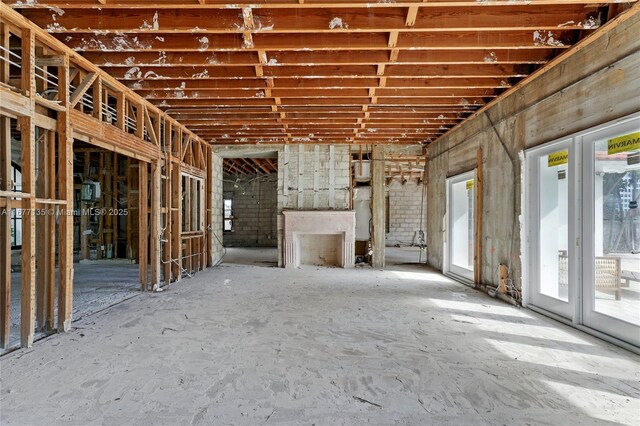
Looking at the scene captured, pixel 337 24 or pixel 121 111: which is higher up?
pixel 337 24

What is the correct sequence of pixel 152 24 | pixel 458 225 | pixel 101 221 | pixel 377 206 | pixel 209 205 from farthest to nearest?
pixel 101 221 → pixel 377 206 → pixel 209 205 → pixel 458 225 → pixel 152 24

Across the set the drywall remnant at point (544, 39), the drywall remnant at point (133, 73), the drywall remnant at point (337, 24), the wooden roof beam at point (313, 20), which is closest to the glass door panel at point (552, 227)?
the drywall remnant at point (544, 39)

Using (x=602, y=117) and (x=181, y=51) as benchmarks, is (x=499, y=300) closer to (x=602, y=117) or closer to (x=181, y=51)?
(x=602, y=117)

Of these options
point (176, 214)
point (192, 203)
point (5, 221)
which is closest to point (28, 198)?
point (5, 221)

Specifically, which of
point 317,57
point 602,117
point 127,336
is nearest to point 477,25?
point 602,117

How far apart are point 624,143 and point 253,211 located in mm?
12978

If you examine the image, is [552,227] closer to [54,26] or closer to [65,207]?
[65,207]

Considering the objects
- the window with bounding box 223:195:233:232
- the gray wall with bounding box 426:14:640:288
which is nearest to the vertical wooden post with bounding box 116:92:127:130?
the gray wall with bounding box 426:14:640:288

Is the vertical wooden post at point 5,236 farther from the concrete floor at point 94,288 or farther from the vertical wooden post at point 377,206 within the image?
the vertical wooden post at point 377,206

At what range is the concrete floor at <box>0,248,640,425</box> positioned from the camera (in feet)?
6.61

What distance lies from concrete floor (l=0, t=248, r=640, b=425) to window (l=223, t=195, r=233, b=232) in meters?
10.4

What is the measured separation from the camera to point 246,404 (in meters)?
2.10

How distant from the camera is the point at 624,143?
308 cm

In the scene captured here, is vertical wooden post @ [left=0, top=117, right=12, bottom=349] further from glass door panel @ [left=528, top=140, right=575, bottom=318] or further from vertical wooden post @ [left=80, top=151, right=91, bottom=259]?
vertical wooden post @ [left=80, top=151, right=91, bottom=259]
